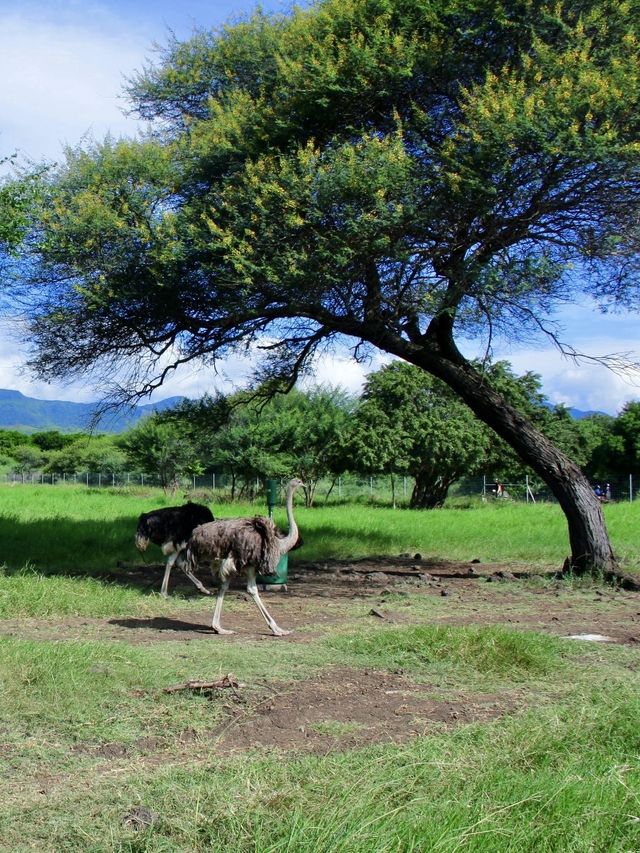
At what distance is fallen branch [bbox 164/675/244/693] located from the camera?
667cm

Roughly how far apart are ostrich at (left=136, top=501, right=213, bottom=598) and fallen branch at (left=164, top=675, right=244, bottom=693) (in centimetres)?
557

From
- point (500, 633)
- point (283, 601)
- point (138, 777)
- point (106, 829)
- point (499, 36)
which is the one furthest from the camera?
point (499, 36)

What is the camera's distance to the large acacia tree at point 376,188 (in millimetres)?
11758

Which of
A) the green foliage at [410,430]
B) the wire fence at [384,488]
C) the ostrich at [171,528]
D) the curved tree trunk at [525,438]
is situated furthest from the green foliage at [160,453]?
the ostrich at [171,528]

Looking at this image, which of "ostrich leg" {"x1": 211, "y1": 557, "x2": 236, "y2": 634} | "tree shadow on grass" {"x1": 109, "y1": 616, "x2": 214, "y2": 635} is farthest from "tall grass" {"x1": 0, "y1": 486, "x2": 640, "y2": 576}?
"ostrich leg" {"x1": 211, "y1": 557, "x2": 236, "y2": 634}

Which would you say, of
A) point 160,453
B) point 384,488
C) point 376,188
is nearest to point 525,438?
point 376,188

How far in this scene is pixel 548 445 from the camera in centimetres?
1467

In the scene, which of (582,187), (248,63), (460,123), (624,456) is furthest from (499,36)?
(624,456)

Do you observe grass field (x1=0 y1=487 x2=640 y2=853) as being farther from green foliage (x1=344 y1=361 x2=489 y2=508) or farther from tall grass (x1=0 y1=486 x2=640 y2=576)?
green foliage (x1=344 y1=361 x2=489 y2=508)

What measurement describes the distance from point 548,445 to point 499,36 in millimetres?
6252

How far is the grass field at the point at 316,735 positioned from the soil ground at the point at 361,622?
4cm

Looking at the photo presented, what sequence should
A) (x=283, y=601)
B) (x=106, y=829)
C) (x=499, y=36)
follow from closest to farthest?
(x=106, y=829) → (x=283, y=601) → (x=499, y=36)

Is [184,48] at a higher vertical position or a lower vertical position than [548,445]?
higher

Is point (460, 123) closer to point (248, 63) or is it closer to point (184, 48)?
point (248, 63)
